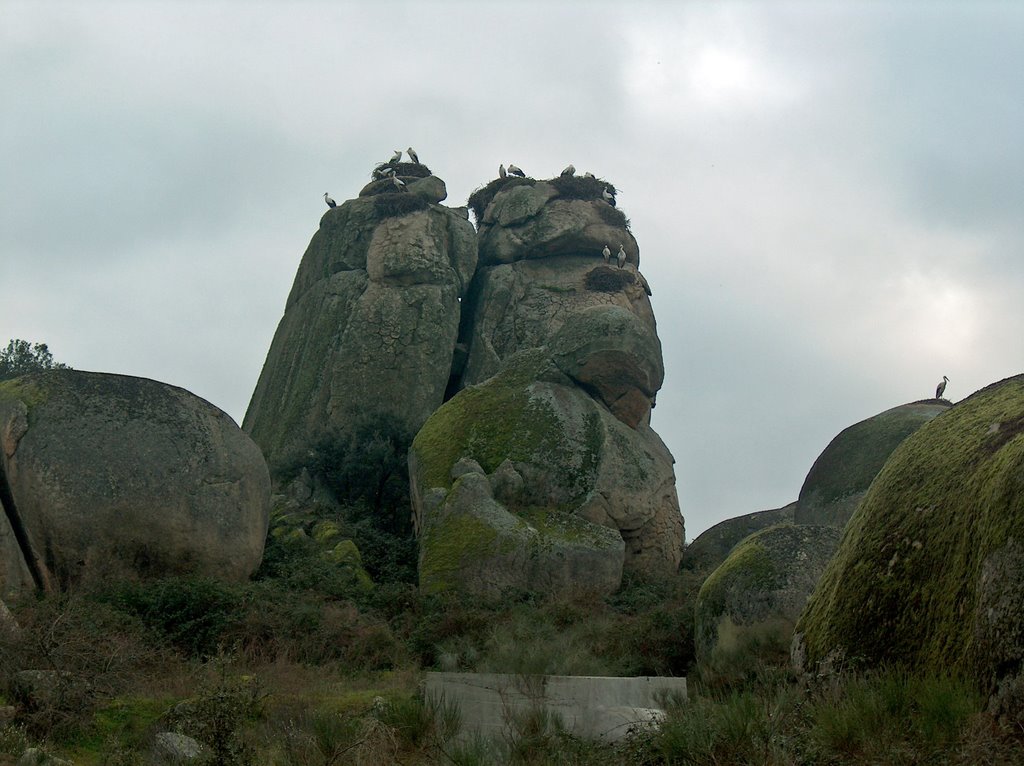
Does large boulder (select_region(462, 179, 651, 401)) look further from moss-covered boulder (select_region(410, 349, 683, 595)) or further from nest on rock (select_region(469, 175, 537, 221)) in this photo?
moss-covered boulder (select_region(410, 349, 683, 595))

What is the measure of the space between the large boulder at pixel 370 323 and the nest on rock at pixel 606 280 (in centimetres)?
371

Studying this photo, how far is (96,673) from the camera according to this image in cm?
1122

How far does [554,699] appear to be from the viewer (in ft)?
31.0

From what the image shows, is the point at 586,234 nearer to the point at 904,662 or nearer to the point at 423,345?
the point at 423,345

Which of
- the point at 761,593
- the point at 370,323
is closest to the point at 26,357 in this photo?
the point at 370,323

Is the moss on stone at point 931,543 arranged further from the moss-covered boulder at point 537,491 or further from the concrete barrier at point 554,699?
the moss-covered boulder at point 537,491

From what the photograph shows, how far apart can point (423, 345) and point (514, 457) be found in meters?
11.1

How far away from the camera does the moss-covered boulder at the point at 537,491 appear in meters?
19.8

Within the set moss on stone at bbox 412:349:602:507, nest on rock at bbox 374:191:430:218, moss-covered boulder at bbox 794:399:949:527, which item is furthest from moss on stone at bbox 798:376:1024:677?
nest on rock at bbox 374:191:430:218

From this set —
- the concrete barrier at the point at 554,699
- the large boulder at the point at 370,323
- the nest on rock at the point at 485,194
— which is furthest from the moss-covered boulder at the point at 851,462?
the nest on rock at the point at 485,194

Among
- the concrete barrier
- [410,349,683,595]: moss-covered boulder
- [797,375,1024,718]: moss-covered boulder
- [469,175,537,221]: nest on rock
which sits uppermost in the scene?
[469,175,537,221]: nest on rock

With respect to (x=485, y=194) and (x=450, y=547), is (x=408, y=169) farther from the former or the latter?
(x=450, y=547)

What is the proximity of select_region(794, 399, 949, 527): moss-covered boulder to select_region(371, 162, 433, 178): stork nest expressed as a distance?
2001 centimetres

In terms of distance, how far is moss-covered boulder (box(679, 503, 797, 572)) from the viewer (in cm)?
2573
